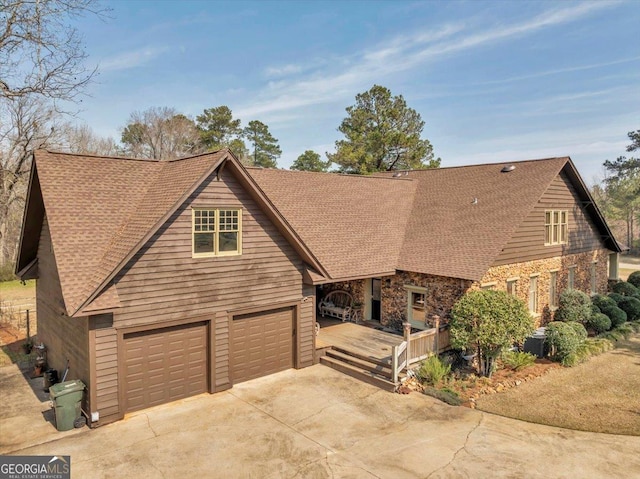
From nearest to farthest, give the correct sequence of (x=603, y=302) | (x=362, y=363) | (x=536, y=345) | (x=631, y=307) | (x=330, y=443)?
(x=330, y=443), (x=362, y=363), (x=536, y=345), (x=603, y=302), (x=631, y=307)

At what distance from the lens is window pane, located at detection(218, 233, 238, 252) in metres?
11.8

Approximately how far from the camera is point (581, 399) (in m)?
11.7

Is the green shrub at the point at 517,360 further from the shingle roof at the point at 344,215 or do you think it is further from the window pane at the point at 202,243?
the window pane at the point at 202,243

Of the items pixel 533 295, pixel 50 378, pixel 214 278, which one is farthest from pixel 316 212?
pixel 50 378

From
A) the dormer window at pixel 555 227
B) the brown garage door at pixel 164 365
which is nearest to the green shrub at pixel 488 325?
the dormer window at pixel 555 227

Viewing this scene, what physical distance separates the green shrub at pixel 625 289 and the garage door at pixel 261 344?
63.5 ft

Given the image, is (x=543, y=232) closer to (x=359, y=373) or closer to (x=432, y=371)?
(x=432, y=371)

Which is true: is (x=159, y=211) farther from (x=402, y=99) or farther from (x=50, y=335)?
(x=402, y=99)

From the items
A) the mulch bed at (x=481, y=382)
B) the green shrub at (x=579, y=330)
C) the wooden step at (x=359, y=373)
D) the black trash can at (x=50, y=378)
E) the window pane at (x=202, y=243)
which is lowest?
the mulch bed at (x=481, y=382)

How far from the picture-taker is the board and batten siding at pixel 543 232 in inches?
639

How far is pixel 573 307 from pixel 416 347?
9.67 metres

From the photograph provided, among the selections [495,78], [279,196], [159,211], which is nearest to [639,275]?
[495,78]

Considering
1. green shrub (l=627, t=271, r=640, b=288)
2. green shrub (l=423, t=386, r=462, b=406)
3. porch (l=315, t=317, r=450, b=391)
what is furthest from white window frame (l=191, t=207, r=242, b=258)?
green shrub (l=627, t=271, r=640, b=288)

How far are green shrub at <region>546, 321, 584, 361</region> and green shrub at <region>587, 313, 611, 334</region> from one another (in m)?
3.64
